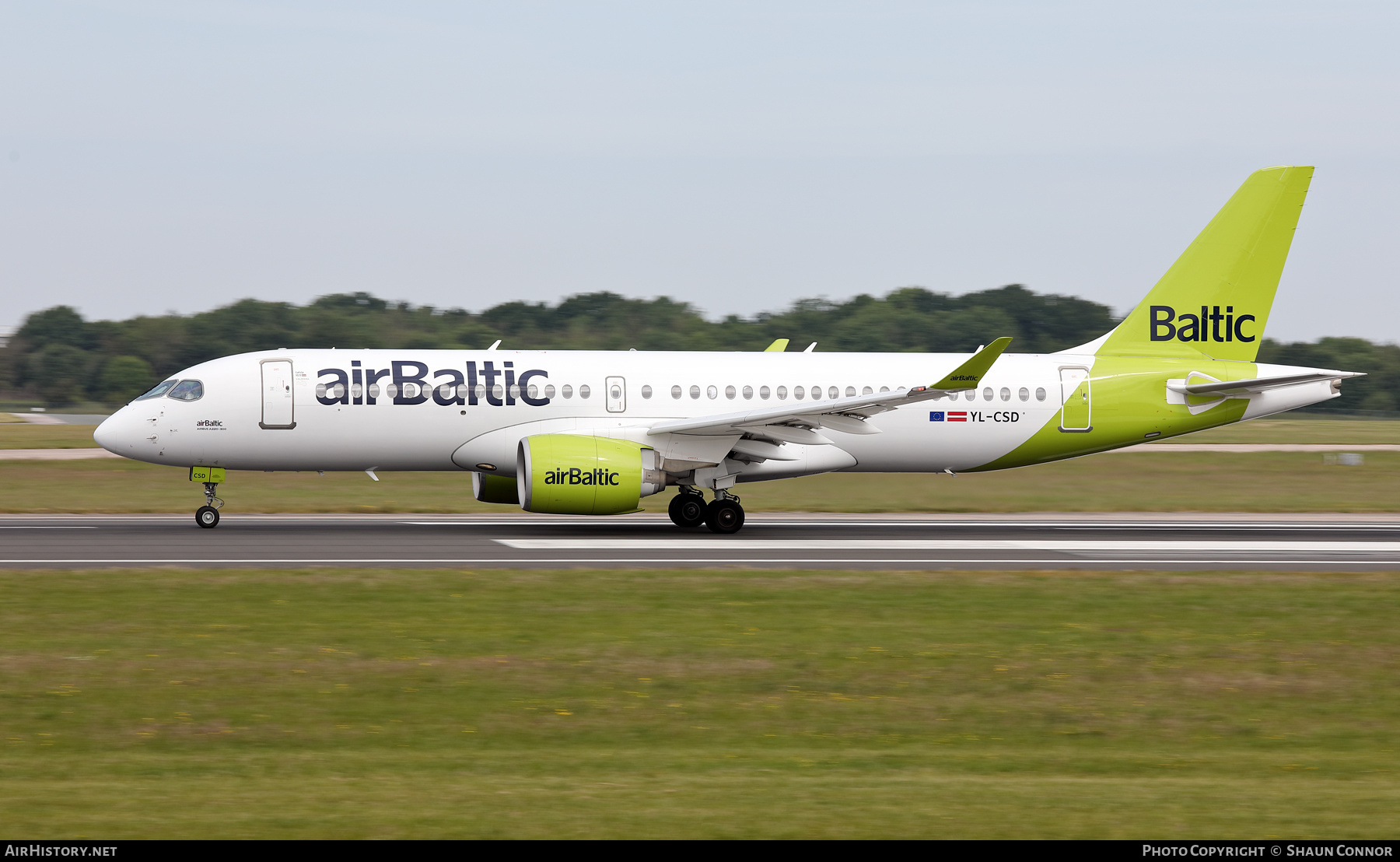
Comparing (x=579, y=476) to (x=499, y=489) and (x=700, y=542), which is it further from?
(x=499, y=489)

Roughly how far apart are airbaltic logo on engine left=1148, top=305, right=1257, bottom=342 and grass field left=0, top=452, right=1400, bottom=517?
224 inches

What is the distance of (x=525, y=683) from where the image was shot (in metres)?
12.4

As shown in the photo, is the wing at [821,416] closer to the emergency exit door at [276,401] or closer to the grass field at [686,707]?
the grass field at [686,707]

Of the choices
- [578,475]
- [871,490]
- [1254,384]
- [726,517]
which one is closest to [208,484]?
[578,475]

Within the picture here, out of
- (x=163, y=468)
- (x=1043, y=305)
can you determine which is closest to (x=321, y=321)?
(x=163, y=468)

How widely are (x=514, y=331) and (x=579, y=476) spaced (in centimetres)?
5310

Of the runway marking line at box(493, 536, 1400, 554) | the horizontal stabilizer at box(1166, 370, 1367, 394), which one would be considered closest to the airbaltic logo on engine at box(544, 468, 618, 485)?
the runway marking line at box(493, 536, 1400, 554)

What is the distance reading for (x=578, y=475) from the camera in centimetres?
2381

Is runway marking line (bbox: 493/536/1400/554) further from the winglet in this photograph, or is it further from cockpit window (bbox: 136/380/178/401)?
cockpit window (bbox: 136/380/178/401)

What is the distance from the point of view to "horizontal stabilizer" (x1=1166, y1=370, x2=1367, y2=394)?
28.1 metres

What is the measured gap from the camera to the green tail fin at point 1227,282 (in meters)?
29.3

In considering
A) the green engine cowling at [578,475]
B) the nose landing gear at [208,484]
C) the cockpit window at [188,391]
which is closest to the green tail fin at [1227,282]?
the green engine cowling at [578,475]

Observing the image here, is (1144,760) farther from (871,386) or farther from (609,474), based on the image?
(871,386)

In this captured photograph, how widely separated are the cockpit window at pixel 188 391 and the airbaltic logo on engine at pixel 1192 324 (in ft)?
64.5
